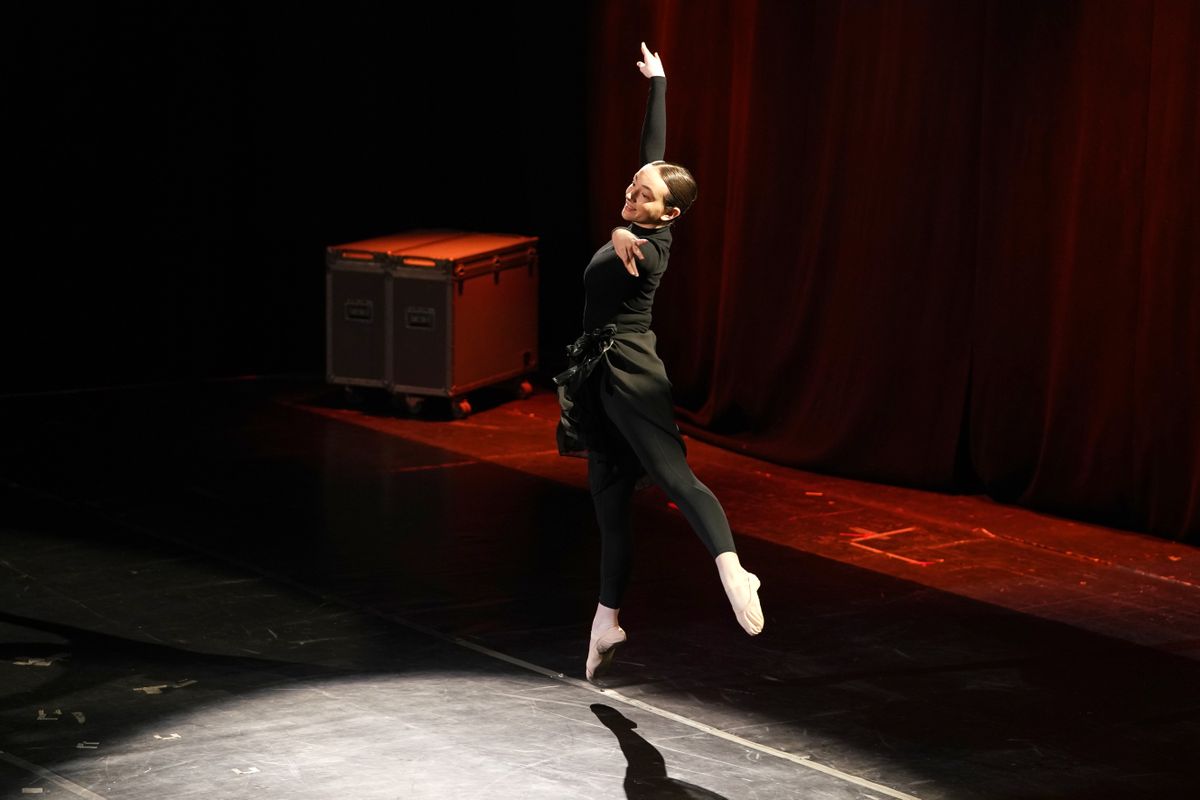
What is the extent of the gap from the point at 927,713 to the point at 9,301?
5133mm

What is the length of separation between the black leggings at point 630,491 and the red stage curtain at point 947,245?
101 inches

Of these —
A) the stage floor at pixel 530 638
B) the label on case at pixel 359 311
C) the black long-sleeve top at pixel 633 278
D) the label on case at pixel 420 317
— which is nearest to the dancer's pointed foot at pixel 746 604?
the stage floor at pixel 530 638

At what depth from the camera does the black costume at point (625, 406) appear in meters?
3.93

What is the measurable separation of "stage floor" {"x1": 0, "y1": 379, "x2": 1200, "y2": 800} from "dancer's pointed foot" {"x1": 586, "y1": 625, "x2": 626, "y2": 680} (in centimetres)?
8

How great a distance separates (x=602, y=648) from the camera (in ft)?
13.8

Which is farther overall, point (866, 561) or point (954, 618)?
point (866, 561)

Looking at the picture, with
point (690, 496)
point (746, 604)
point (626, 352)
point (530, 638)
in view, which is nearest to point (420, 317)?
point (530, 638)

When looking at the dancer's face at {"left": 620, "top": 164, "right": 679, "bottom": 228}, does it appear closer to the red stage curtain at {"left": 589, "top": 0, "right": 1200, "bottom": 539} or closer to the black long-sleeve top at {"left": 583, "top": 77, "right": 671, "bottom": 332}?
the black long-sleeve top at {"left": 583, "top": 77, "right": 671, "bottom": 332}

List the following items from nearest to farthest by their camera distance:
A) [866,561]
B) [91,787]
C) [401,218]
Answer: [91,787] < [866,561] < [401,218]

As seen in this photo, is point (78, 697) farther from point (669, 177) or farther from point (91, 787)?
point (669, 177)

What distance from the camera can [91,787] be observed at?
359 centimetres

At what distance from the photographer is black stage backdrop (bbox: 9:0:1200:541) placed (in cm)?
603

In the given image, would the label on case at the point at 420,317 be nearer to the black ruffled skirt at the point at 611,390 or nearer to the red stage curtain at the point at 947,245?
the red stage curtain at the point at 947,245

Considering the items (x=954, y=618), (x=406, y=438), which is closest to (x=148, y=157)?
(x=406, y=438)
